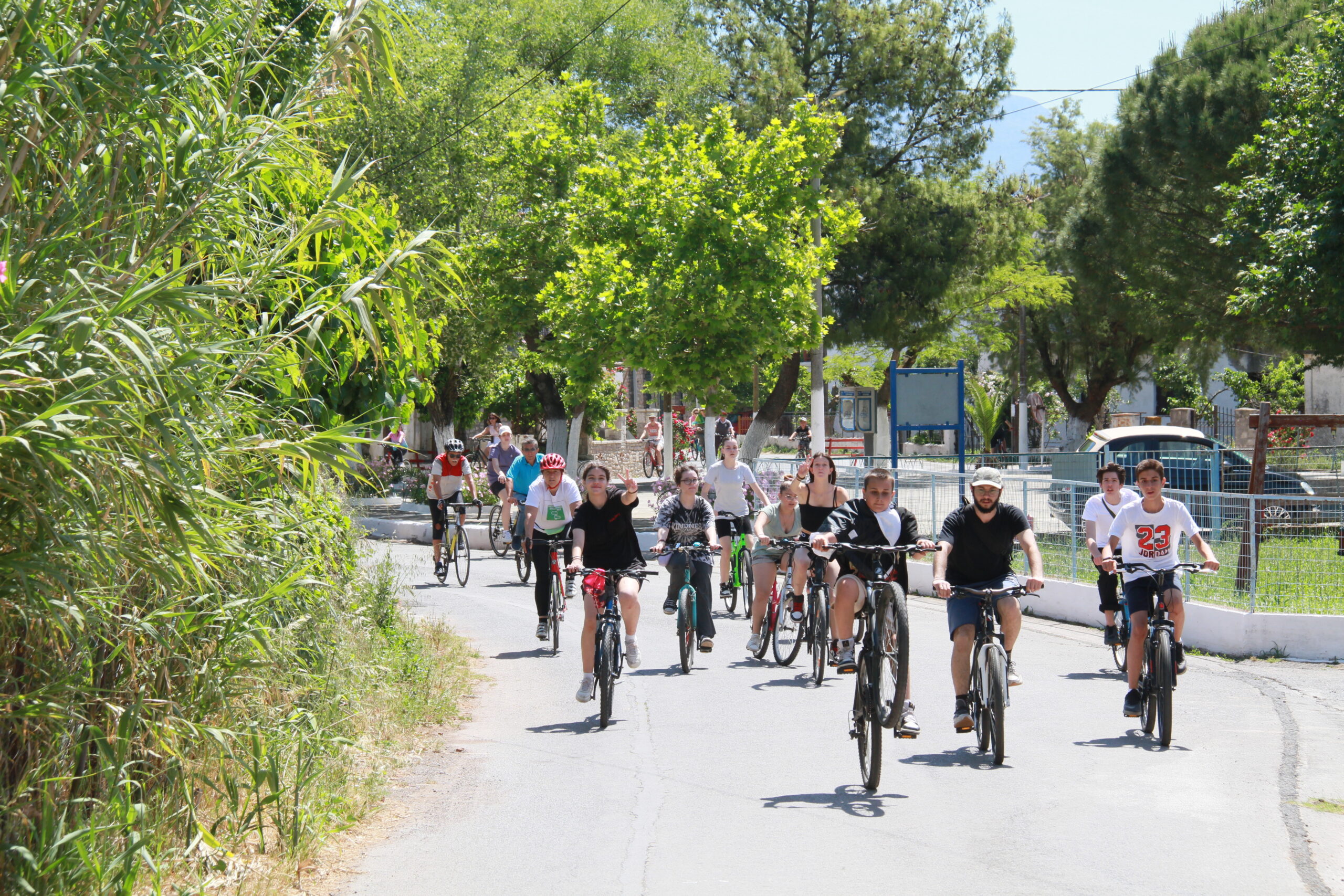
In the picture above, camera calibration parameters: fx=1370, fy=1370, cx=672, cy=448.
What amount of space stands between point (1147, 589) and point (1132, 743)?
1.05 metres

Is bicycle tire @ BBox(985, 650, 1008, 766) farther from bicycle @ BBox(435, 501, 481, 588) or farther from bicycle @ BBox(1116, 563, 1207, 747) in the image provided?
bicycle @ BBox(435, 501, 481, 588)

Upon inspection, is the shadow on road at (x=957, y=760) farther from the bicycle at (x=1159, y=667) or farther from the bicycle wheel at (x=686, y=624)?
the bicycle wheel at (x=686, y=624)

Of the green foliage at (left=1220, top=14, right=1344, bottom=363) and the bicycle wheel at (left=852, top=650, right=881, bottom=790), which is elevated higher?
the green foliage at (left=1220, top=14, right=1344, bottom=363)

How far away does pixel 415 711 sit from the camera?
30.9 feet

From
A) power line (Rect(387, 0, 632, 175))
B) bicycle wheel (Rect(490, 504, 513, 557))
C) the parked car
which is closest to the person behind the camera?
the parked car

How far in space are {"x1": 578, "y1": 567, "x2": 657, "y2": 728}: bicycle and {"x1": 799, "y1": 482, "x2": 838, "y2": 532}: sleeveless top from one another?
2044 millimetres

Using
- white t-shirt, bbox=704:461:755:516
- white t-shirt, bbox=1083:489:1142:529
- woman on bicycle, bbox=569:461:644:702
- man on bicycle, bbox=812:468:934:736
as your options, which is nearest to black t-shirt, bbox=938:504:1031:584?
man on bicycle, bbox=812:468:934:736

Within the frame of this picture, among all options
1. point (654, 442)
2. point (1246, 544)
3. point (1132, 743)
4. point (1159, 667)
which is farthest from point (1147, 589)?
point (654, 442)

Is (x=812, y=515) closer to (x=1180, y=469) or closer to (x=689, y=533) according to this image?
(x=689, y=533)

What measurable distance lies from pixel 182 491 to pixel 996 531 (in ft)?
17.7

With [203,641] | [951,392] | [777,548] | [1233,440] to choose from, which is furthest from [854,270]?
[203,641]

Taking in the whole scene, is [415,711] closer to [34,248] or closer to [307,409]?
[307,409]

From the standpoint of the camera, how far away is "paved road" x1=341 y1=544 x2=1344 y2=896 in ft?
19.9

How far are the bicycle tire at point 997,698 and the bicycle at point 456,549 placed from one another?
11.2 m
